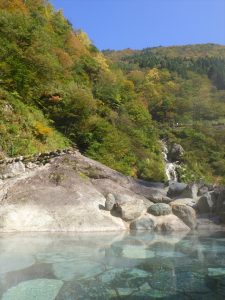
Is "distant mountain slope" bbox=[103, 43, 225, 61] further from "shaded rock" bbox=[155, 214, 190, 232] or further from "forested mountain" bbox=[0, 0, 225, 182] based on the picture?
"shaded rock" bbox=[155, 214, 190, 232]

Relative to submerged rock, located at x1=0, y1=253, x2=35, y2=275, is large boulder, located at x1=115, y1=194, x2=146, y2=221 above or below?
above

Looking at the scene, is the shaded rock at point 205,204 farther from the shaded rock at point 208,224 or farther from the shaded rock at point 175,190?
the shaded rock at point 175,190

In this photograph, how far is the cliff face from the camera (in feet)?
33.2

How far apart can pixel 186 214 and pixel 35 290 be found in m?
7.37

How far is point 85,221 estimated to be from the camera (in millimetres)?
10367

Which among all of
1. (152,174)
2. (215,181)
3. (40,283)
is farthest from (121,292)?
(215,181)

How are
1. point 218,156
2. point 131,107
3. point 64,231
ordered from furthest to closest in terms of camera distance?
point 218,156, point 131,107, point 64,231

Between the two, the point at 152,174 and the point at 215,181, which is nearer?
the point at 152,174

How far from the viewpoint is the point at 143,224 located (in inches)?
430

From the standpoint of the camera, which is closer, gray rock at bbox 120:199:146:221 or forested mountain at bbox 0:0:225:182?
gray rock at bbox 120:199:146:221

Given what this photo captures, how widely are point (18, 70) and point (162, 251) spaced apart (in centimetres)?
1463

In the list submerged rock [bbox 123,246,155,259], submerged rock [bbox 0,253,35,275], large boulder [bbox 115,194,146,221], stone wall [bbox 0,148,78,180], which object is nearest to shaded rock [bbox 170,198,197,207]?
large boulder [bbox 115,194,146,221]

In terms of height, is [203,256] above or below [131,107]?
below

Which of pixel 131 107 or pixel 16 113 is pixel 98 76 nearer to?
pixel 131 107
